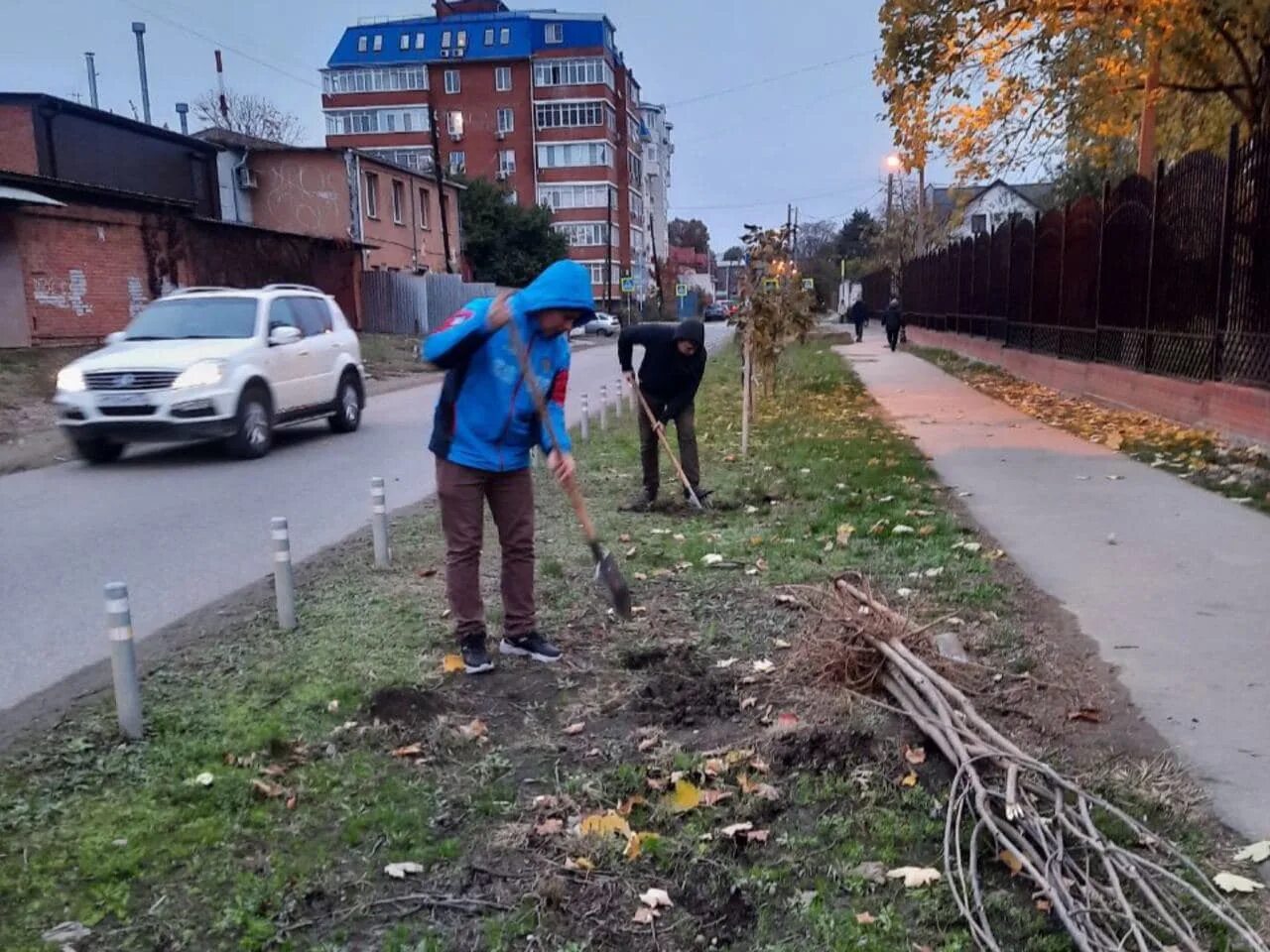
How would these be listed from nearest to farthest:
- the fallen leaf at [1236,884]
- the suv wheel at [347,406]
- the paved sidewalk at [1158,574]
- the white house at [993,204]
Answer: the fallen leaf at [1236,884] → the paved sidewalk at [1158,574] → the suv wheel at [347,406] → the white house at [993,204]

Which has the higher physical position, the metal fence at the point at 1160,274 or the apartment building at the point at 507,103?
the apartment building at the point at 507,103

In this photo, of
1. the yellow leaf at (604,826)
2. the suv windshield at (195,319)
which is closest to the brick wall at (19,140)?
the suv windshield at (195,319)

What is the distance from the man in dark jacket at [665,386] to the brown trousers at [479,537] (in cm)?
352

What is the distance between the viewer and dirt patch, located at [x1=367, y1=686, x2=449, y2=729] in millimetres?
4453

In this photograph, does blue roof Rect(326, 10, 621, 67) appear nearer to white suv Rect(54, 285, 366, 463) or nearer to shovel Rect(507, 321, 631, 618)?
white suv Rect(54, 285, 366, 463)

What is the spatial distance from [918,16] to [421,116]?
225 ft

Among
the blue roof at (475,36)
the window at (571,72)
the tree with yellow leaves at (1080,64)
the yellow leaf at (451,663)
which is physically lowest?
the yellow leaf at (451,663)

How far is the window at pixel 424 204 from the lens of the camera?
43.5m

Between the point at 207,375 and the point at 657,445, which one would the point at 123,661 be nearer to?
the point at 657,445

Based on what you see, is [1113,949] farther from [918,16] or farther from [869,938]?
[918,16]

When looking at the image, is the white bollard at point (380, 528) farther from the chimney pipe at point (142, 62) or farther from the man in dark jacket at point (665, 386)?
the chimney pipe at point (142, 62)

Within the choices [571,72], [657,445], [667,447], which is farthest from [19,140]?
[571,72]

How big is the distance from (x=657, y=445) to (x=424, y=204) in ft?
124

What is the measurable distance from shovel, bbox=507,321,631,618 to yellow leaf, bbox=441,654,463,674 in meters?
0.82
